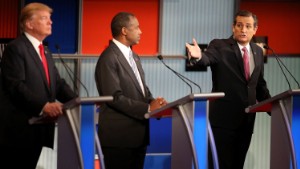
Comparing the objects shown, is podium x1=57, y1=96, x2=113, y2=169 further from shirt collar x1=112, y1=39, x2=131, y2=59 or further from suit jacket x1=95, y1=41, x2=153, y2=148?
shirt collar x1=112, y1=39, x2=131, y2=59

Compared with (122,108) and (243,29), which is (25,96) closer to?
(122,108)

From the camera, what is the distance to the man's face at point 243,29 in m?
6.05

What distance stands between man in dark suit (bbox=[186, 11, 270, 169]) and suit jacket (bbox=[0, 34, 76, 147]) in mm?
1621

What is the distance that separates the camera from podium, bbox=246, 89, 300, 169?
4996mm

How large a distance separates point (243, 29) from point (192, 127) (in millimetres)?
1538

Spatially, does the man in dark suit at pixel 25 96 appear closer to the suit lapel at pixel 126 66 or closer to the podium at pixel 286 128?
the suit lapel at pixel 126 66

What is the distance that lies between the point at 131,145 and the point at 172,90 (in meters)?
2.66

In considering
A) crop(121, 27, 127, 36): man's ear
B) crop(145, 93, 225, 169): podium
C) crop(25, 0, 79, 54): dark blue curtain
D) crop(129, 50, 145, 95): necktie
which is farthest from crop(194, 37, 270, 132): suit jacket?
crop(25, 0, 79, 54): dark blue curtain

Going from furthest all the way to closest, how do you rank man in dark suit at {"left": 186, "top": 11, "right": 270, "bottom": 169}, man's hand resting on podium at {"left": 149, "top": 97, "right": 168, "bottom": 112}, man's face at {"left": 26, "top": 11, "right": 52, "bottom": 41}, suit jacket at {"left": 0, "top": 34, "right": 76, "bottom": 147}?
man in dark suit at {"left": 186, "top": 11, "right": 270, "bottom": 169} < man's hand resting on podium at {"left": 149, "top": 97, "right": 168, "bottom": 112} < man's face at {"left": 26, "top": 11, "right": 52, "bottom": 41} < suit jacket at {"left": 0, "top": 34, "right": 76, "bottom": 147}

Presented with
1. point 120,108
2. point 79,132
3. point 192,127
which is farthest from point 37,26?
point 192,127

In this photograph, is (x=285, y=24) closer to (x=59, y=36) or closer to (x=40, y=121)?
(x=59, y=36)

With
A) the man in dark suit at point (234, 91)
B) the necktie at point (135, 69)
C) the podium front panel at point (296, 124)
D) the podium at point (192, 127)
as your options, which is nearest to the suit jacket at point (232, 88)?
the man in dark suit at point (234, 91)

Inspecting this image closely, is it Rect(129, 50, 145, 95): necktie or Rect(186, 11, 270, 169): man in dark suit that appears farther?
Rect(186, 11, 270, 169): man in dark suit

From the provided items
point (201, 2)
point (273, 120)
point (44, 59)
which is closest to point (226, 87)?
point (273, 120)
